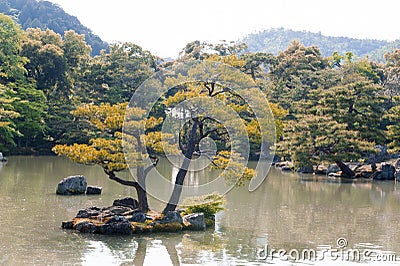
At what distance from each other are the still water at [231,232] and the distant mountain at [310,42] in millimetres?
130306

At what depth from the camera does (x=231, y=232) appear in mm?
10969

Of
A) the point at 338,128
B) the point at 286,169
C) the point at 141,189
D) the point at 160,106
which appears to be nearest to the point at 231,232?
the point at 141,189

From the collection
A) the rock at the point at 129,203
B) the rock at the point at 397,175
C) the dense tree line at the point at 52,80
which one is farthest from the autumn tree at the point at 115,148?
the dense tree line at the point at 52,80

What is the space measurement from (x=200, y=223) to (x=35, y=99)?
24271 millimetres

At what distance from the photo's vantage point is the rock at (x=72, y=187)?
15742mm

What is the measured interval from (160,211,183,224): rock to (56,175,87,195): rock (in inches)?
222

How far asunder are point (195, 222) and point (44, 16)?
8665 centimetres

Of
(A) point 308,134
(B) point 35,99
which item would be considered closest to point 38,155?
(B) point 35,99

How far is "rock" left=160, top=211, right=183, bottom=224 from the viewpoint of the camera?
1084 centimetres

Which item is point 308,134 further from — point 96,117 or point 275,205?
point 96,117

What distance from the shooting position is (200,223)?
36.4 feet

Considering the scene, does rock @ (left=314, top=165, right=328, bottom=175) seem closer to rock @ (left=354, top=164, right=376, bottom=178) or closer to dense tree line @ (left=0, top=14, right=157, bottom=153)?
rock @ (left=354, top=164, right=376, bottom=178)

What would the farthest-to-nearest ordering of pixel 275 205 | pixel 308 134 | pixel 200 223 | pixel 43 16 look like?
pixel 43 16 → pixel 308 134 → pixel 275 205 → pixel 200 223

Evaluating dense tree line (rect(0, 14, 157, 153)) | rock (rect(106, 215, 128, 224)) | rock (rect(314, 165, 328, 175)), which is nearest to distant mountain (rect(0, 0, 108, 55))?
dense tree line (rect(0, 14, 157, 153))
